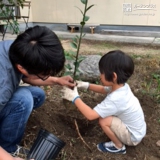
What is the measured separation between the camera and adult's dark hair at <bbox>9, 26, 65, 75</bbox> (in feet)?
3.82

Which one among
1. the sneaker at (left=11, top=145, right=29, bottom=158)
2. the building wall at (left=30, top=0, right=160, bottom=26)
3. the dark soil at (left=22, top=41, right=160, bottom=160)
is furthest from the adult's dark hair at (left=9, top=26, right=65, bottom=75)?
the building wall at (left=30, top=0, right=160, bottom=26)

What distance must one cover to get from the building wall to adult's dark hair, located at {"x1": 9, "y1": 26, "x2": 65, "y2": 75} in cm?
453

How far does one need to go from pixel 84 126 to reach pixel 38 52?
102 cm

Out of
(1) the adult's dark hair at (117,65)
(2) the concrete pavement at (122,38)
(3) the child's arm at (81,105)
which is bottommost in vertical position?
(2) the concrete pavement at (122,38)

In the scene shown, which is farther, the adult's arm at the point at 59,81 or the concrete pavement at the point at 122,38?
the concrete pavement at the point at 122,38

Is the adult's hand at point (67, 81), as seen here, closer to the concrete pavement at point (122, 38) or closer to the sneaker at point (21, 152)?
the sneaker at point (21, 152)


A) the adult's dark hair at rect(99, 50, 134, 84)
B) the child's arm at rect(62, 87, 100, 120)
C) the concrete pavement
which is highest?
the adult's dark hair at rect(99, 50, 134, 84)

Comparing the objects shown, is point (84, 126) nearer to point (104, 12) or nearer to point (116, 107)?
point (116, 107)

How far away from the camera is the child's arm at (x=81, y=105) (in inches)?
62.0

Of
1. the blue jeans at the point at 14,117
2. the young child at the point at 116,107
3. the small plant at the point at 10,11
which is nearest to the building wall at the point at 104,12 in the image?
the small plant at the point at 10,11

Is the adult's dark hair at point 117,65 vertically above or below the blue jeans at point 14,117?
above

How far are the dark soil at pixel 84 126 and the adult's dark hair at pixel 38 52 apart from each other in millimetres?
704

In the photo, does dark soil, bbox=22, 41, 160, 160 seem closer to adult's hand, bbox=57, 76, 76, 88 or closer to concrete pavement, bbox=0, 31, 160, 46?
adult's hand, bbox=57, 76, 76, 88

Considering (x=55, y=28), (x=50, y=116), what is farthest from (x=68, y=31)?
(x=50, y=116)
